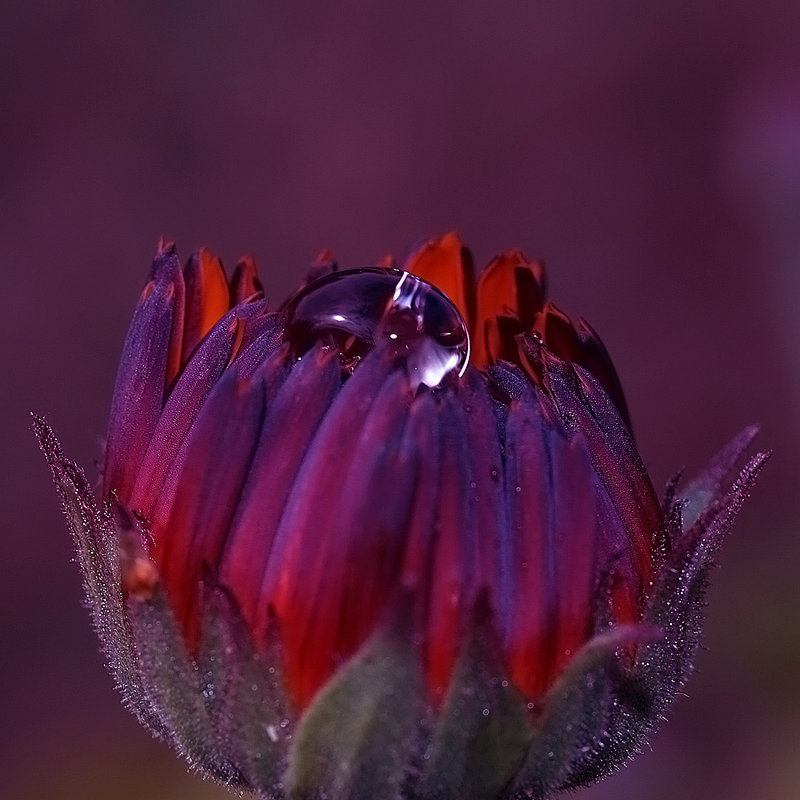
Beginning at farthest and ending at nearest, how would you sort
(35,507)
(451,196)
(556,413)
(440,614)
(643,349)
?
(451,196) < (643,349) < (35,507) < (556,413) < (440,614)

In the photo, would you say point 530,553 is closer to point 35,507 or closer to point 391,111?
point 35,507

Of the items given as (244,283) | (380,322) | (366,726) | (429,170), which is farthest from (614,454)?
(429,170)

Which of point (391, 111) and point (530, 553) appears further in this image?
point (391, 111)

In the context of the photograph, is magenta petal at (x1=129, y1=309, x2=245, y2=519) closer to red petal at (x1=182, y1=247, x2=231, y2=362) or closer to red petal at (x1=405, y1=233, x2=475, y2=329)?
red petal at (x1=182, y1=247, x2=231, y2=362)

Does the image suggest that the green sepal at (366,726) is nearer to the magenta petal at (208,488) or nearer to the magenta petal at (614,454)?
the magenta petal at (208,488)

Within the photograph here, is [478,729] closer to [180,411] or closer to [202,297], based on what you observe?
[180,411]

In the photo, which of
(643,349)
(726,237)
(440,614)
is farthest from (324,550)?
(726,237)
